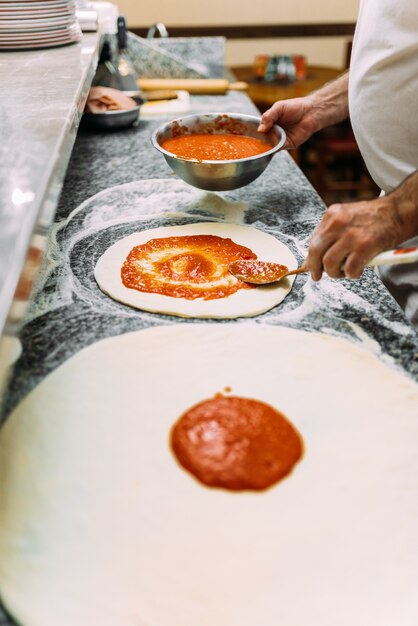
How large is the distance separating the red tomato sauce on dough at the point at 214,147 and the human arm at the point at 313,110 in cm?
15

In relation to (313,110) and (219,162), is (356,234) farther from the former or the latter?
(313,110)

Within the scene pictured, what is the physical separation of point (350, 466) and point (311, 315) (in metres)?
0.49

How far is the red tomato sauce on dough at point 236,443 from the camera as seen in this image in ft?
3.14

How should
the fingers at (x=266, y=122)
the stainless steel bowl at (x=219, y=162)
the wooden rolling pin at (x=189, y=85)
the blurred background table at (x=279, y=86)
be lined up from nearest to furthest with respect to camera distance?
the stainless steel bowl at (x=219, y=162) → the fingers at (x=266, y=122) → the wooden rolling pin at (x=189, y=85) → the blurred background table at (x=279, y=86)

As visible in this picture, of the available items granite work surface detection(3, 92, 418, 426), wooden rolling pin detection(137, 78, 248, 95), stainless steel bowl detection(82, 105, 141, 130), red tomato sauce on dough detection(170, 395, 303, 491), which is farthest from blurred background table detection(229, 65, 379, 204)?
red tomato sauce on dough detection(170, 395, 303, 491)

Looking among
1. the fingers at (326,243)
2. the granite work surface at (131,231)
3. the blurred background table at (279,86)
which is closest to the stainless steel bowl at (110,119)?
the granite work surface at (131,231)

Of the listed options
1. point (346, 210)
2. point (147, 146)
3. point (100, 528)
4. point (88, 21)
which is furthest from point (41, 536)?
point (88, 21)

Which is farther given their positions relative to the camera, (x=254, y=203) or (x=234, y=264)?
(x=254, y=203)

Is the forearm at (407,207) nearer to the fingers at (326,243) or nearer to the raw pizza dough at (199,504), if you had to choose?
the fingers at (326,243)

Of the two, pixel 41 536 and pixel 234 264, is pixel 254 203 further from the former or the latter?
pixel 41 536

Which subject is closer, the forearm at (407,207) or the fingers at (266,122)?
the forearm at (407,207)

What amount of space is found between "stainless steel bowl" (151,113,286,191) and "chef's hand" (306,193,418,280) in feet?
2.00

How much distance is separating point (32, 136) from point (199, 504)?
1.05 m

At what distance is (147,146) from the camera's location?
2.59m
